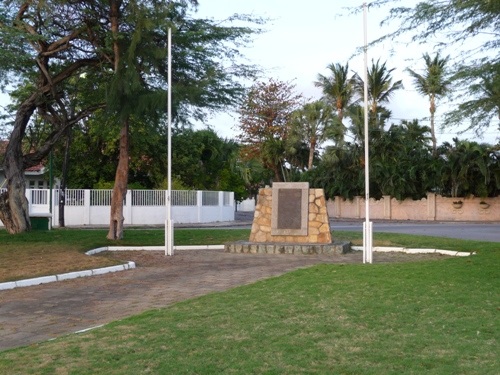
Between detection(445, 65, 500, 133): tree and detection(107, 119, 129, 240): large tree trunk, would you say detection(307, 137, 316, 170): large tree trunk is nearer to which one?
detection(107, 119, 129, 240): large tree trunk

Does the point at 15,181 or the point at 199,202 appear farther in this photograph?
the point at 199,202

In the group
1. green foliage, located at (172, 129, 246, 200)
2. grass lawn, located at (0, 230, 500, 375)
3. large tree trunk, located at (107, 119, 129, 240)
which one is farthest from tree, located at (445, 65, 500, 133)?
green foliage, located at (172, 129, 246, 200)

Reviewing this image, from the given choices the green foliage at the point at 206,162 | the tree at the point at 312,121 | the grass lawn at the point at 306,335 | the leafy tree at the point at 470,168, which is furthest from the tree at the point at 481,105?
the tree at the point at 312,121

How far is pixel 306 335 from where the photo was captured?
682 cm

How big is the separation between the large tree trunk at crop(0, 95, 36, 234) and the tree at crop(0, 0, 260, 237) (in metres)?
0.04

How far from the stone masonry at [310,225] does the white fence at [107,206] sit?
57.3 ft

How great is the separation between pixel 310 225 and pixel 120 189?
20.1ft

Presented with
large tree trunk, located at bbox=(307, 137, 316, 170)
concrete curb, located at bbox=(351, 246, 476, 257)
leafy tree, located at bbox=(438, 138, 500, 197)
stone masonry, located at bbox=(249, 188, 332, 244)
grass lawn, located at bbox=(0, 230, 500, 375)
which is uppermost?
large tree trunk, located at bbox=(307, 137, 316, 170)

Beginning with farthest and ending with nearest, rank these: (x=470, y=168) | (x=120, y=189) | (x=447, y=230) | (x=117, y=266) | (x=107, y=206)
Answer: (x=470, y=168) < (x=107, y=206) < (x=447, y=230) < (x=120, y=189) < (x=117, y=266)

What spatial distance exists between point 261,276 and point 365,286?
3.76 m

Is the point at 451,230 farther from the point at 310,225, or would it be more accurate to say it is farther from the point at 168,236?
the point at 168,236

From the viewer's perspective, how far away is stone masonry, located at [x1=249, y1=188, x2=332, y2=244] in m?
19.8

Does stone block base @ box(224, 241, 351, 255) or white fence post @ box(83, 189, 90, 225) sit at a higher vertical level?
white fence post @ box(83, 189, 90, 225)

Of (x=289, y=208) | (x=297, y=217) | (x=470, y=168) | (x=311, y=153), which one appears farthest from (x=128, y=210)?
(x=470, y=168)
